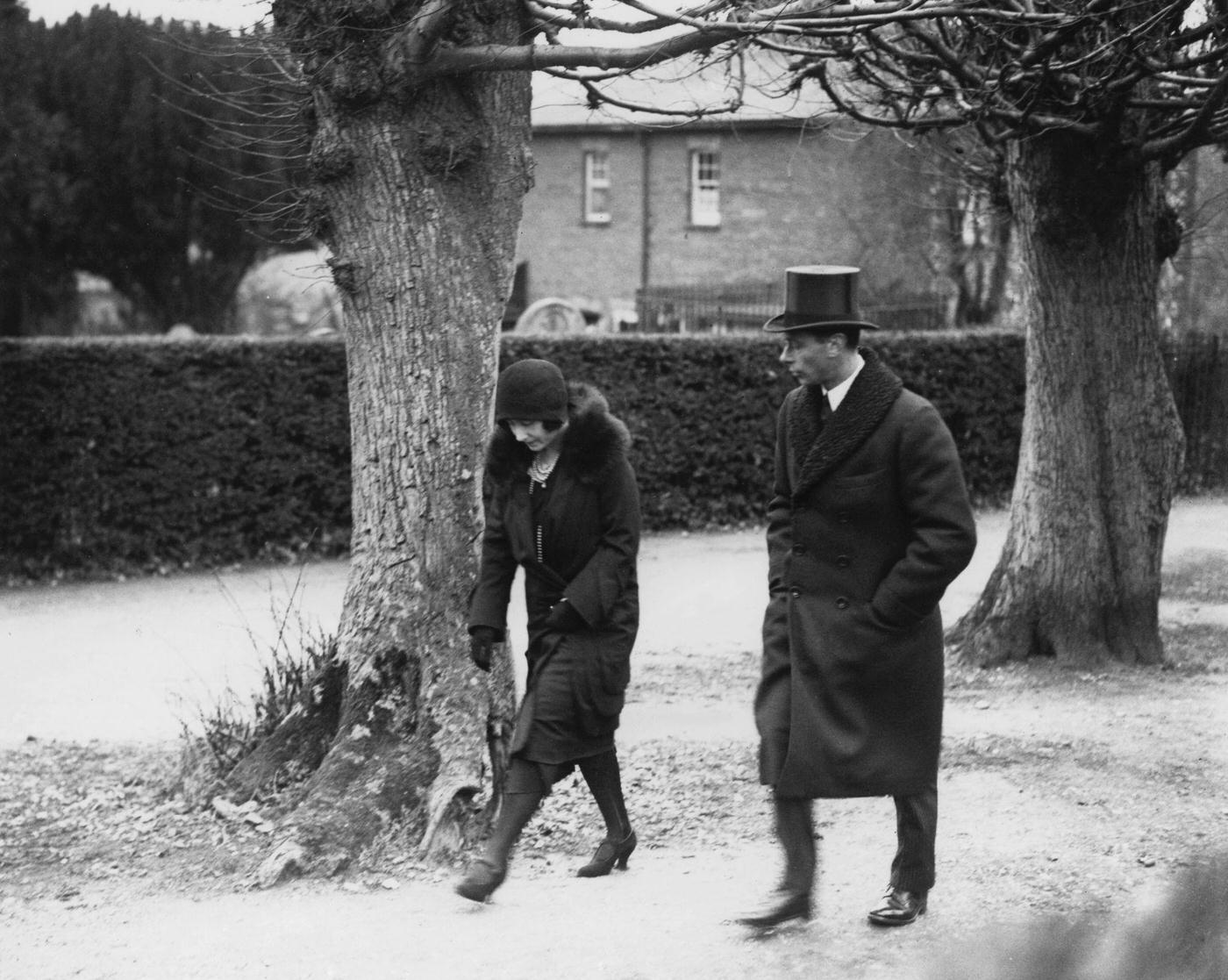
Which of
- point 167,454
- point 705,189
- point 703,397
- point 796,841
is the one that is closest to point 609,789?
point 796,841

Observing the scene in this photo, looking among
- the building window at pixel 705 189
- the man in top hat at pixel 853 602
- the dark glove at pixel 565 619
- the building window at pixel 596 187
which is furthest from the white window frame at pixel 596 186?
the man in top hat at pixel 853 602

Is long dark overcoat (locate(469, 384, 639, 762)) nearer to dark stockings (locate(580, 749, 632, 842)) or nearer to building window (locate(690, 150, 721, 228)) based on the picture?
dark stockings (locate(580, 749, 632, 842))

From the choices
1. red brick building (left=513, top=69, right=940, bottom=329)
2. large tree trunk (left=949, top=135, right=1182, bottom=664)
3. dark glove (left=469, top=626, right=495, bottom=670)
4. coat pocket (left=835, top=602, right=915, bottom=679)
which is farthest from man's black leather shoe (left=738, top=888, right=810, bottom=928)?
red brick building (left=513, top=69, right=940, bottom=329)

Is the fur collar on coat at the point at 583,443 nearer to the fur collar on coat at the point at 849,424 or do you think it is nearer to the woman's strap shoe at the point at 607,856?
the fur collar on coat at the point at 849,424

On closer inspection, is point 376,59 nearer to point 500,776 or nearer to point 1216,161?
point 500,776

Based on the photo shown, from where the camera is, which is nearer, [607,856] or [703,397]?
[607,856]

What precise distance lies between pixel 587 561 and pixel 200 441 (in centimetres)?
925

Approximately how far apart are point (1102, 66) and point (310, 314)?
28946 mm

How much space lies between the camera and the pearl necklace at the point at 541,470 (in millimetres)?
5675

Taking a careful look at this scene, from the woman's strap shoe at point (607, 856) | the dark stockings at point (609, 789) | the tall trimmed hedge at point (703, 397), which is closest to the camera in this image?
the dark stockings at point (609, 789)

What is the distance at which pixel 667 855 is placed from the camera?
6281mm

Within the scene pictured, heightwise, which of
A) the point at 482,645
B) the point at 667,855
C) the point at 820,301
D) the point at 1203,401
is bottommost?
the point at 667,855

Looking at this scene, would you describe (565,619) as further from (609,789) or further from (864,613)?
(864,613)

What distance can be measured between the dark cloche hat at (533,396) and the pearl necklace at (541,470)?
0.58 ft
